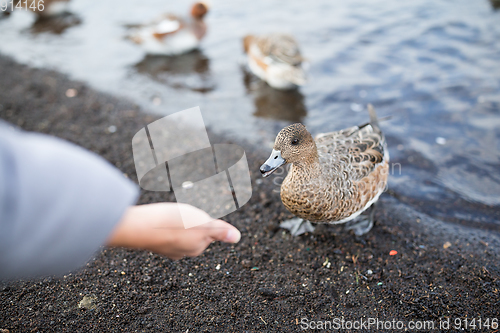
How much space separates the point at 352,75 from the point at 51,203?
6.06 metres

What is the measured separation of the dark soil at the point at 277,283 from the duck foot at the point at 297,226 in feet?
0.21

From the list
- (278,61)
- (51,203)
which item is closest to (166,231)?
(51,203)

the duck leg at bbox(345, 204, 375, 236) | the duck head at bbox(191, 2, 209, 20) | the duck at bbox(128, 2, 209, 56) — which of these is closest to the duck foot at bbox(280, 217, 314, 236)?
the duck leg at bbox(345, 204, 375, 236)

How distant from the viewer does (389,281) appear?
109 inches

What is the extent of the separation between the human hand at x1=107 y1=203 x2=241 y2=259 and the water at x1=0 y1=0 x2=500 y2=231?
298 centimetres

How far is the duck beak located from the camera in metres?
2.68

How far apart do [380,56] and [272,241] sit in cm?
490

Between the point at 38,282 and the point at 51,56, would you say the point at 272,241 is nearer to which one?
the point at 38,282

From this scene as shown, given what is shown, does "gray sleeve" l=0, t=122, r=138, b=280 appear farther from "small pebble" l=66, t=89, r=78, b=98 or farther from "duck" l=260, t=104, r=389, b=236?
"small pebble" l=66, t=89, r=78, b=98

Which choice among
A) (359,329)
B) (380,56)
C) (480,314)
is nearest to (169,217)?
(359,329)

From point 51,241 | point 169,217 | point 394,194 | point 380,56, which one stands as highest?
point 51,241

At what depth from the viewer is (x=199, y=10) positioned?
24.9 ft

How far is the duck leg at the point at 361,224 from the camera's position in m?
3.23

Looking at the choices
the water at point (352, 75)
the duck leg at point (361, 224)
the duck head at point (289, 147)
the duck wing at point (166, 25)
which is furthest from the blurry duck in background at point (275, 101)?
the duck head at point (289, 147)
